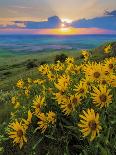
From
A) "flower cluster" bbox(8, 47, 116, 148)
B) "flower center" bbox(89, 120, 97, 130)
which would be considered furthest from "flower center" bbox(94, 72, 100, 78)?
"flower center" bbox(89, 120, 97, 130)

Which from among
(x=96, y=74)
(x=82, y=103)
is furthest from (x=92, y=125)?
(x=82, y=103)

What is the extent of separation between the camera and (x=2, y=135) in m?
10.4

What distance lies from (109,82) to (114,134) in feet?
3.18

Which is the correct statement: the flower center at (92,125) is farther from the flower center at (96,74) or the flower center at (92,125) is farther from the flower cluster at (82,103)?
the flower center at (96,74)

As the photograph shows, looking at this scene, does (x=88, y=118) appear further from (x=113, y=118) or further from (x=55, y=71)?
(x=55, y=71)

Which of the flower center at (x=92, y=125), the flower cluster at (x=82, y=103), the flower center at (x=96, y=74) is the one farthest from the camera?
the flower center at (x=96, y=74)

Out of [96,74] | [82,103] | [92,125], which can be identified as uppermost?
Result: [96,74]

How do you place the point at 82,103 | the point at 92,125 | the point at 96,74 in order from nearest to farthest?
the point at 92,125
the point at 96,74
the point at 82,103

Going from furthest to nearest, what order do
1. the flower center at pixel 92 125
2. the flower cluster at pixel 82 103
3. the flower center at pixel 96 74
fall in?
the flower center at pixel 96 74
the flower cluster at pixel 82 103
the flower center at pixel 92 125

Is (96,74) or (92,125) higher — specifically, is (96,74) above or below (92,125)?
above

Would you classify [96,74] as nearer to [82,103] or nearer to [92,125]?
[82,103]

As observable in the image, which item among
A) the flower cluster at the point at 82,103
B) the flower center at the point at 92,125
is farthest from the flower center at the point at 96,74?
the flower center at the point at 92,125

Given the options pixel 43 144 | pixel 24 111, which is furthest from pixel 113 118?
pixel 24 111

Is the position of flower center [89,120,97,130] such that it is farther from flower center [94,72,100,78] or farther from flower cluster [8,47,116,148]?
flower center [94,72,100,78]
